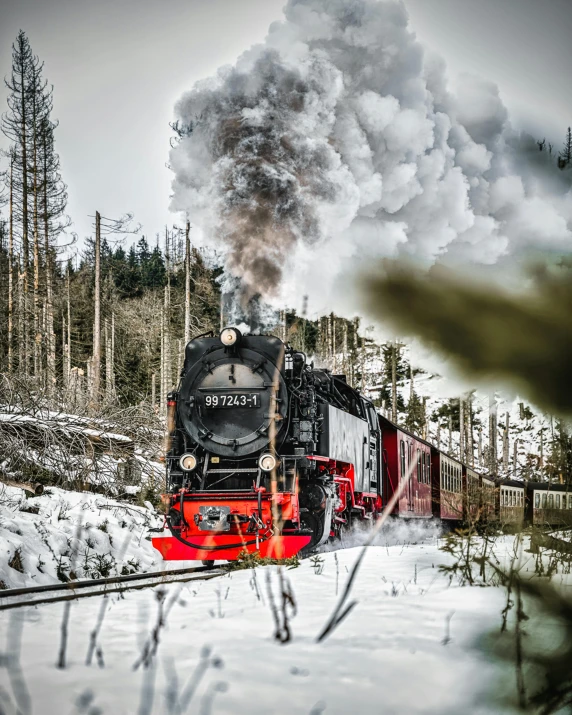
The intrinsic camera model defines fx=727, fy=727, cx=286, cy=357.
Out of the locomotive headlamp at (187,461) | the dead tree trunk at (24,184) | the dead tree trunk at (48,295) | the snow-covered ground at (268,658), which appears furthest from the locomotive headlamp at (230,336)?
the dead tree trunk at (24,184)

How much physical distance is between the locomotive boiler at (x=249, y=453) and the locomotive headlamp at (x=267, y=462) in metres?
0.01

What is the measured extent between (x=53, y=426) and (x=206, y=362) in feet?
12.6

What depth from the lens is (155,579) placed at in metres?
8.26

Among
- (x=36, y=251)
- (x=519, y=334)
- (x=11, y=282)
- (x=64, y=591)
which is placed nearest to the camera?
(x=519, y=334)

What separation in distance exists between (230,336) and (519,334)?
327 inches

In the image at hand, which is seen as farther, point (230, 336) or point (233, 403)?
point (230, 336)

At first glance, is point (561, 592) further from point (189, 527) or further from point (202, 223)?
point (202, 223)

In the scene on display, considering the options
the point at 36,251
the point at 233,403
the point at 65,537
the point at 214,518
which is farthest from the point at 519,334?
the point at 36,251

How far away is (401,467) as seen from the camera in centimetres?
1424

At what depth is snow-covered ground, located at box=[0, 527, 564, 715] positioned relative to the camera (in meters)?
2.85

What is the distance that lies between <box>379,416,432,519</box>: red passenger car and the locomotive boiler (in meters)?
3.41

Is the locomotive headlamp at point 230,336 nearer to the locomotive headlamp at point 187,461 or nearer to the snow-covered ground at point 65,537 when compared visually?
the locomotive headlamp at point 187,461

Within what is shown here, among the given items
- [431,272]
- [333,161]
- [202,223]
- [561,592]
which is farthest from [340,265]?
[561,592]

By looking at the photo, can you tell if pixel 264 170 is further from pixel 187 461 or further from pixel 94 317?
pixel 94 317
